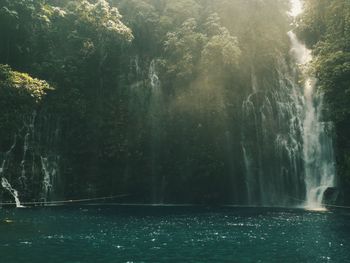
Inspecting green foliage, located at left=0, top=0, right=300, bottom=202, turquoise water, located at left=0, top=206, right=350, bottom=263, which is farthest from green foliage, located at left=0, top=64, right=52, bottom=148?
turquoise water, located at left=0, top=206, right=350, bottom=263

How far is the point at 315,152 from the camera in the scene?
45.0 meters

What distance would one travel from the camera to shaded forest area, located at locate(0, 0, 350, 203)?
4512 cm

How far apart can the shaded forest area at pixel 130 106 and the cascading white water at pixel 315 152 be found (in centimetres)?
212

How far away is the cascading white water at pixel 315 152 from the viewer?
4359cm

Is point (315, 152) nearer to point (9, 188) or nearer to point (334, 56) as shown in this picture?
point (334, 56)

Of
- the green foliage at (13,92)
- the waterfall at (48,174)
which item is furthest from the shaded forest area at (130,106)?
the green foliage at (13,92)

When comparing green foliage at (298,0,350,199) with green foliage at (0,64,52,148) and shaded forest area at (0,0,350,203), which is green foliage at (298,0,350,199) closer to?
shaded forest area at (0,0,350,203)

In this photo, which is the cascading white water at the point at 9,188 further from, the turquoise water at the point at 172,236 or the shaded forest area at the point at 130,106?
the turquoise water at the point at 172,236

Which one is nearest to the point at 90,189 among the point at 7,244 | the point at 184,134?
the point at 184,134

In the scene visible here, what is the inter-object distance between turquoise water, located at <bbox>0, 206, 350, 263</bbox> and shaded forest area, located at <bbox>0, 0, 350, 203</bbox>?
880 centimetres

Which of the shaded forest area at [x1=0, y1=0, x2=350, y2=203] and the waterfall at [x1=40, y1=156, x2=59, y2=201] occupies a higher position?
the shaded forest area at [x1=0, y1=0, x2=350, y2=203]

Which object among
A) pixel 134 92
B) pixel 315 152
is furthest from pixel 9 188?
pixel 315 152

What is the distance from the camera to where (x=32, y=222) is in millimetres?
30156

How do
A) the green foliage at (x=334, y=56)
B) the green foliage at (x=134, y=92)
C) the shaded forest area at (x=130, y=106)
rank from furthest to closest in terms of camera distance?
the green foliage at (x=134, y=92) → the shaded forest area at (x=130, y=106) → the green foliage at (x=334, y=56)
